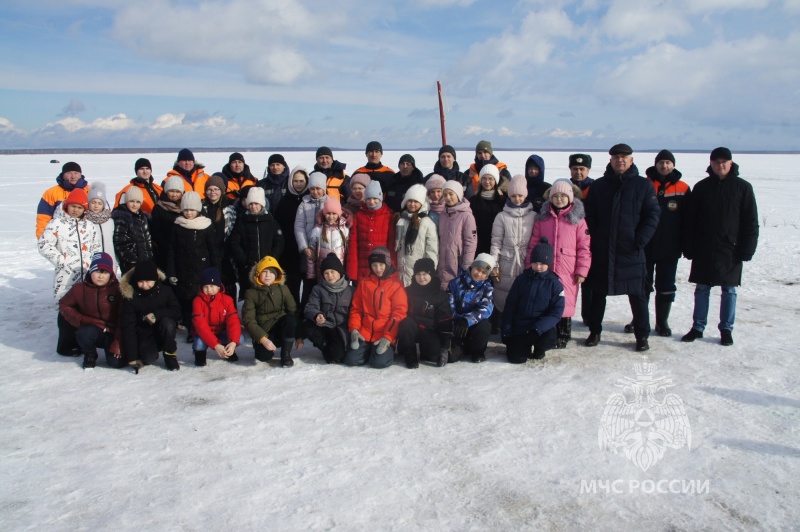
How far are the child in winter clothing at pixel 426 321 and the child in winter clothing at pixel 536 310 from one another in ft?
1.66

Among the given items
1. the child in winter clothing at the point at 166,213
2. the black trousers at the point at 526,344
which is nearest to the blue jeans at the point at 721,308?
the black trousers at the point at 526,344

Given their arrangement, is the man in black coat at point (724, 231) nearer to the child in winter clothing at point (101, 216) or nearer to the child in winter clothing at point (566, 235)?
the child in winter clothing at point (566, 235)

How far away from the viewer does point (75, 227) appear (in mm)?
4738

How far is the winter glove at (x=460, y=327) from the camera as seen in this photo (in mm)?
4336

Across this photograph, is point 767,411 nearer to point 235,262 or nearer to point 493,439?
point 493,439

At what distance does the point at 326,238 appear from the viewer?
489 cm

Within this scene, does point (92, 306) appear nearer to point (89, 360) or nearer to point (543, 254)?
point (89, 360)

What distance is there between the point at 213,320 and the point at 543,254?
2620mm

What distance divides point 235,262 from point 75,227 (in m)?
1.34

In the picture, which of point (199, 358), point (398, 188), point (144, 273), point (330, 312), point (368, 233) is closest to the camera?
point (144, 273)

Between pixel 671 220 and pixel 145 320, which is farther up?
pixel 671 220

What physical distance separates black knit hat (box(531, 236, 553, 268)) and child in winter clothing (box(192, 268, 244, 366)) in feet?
7.74

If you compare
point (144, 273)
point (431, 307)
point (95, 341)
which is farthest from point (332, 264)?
point (95, 341)

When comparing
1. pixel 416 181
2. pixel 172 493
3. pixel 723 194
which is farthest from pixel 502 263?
pixel 172 493
